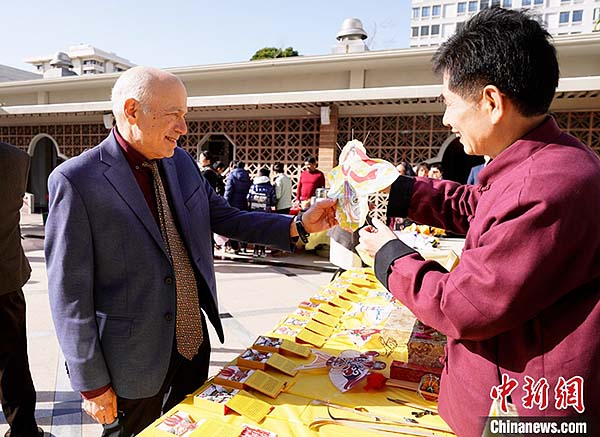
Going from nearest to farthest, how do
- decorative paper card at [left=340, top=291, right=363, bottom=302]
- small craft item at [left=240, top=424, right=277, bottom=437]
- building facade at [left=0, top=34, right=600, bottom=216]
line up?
1. small craft item at [left=240, top=424, right=277, bottom=437]
2. decorative paper card at [left=340, top=291, right=363, bottom=302]
3. building facade at [left=0, top=34, right=600, bottom=216]

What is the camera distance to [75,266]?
50.9 inches

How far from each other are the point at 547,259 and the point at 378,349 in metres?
1.03

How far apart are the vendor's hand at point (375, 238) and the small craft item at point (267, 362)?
0.57 meters

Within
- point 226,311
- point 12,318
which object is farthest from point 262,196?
point 12,318

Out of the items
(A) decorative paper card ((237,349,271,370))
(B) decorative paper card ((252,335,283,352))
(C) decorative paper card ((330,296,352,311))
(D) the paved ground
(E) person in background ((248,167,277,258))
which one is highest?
(A) decorative paper card ((237,349,271,370))

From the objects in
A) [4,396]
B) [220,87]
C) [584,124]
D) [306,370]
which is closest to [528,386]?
[306,370]

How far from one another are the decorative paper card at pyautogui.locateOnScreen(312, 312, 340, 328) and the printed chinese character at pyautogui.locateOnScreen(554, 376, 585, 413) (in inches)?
44.2

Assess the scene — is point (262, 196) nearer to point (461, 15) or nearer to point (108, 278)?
point (108, 278)

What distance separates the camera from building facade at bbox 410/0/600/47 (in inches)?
1886

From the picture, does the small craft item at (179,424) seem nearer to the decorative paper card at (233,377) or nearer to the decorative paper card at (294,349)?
the decorative paper card at (233,377)

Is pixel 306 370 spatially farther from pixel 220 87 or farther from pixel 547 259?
pixel 220 87

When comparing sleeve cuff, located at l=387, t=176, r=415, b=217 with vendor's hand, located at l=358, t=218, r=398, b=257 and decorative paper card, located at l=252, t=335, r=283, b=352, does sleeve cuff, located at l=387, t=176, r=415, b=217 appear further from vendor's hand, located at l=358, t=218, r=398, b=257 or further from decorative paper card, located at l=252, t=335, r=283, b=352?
decorative paper card, located at l=252, t=335, r=283, b=352

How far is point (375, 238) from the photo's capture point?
1.08 meters

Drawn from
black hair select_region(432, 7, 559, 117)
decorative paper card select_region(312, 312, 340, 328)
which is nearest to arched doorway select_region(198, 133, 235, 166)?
decorative paper card select_region(312, 312, 340, 328)
